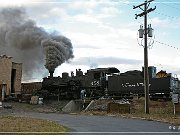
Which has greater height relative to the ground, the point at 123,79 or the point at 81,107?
the point at 123,79

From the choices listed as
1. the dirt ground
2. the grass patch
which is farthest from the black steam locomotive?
the grass patch

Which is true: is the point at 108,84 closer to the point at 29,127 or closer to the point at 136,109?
the point at 136,109

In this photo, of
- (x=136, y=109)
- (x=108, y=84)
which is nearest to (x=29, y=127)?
(x=136, y=109)

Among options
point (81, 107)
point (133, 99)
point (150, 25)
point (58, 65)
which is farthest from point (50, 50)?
point (150, 25)

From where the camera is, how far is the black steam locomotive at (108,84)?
34250 millimetres

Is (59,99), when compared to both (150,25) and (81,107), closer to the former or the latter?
(81,107)

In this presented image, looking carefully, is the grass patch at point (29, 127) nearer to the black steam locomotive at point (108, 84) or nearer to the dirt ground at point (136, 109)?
the dirt ground at point (136, 109)

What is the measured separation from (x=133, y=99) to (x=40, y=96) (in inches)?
473

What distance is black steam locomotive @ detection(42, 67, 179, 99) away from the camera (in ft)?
112

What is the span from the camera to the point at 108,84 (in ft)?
123

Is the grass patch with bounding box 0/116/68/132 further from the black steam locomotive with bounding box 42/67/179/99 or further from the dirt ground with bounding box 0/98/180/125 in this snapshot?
the black steam locomotive with bounding box 42/67/179/99

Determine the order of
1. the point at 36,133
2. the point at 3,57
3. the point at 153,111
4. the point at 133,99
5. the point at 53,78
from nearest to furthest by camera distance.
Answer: the point at 36,133 → the point at 153,111 → the point at 133,99 → the point at 53,78 → the point at 3,57

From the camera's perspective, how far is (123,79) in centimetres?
3678

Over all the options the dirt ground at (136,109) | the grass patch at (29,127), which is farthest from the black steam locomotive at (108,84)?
the grass patch at (29,127)
